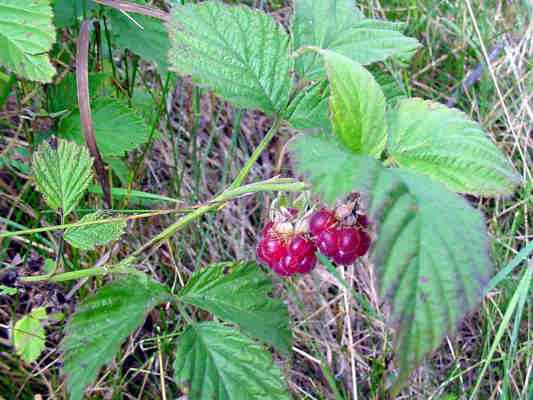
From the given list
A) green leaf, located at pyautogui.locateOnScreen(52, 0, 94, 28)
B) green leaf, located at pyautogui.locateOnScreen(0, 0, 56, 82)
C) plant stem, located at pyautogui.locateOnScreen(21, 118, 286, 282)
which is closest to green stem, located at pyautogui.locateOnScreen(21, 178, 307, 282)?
plant stem, located at pyautogui.locateOnScreen(21, 118, 286, 282)

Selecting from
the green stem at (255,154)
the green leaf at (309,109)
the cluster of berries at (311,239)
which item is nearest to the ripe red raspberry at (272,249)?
the cluster of berries at (311,239)

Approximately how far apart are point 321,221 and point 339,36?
0.43 m

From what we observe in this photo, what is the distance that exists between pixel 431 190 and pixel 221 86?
0.48 m

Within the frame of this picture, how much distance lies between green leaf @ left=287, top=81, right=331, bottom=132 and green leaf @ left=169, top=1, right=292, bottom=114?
0.07 ft

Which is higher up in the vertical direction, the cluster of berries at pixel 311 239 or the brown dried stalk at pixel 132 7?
the brown dried stalk at pixel 132 7

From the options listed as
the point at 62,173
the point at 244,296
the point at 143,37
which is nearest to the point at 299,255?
the point at 244,296

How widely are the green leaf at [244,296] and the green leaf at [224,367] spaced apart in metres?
0.05

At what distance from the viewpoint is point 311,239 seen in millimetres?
948

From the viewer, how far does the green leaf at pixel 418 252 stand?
589 millimetres

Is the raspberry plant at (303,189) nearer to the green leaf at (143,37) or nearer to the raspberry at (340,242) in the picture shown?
the raspberry at (340,242)

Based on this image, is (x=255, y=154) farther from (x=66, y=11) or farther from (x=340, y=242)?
(x=66, y=11)

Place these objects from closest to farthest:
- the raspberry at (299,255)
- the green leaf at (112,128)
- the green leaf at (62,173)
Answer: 1. the raspberry at (299,255)
2. the green leaf at (62,173)
3. the green leaf at (112,128)

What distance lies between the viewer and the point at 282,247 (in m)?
0.96

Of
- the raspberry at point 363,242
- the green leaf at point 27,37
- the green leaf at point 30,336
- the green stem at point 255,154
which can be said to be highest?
the green leaf at point 27,37
